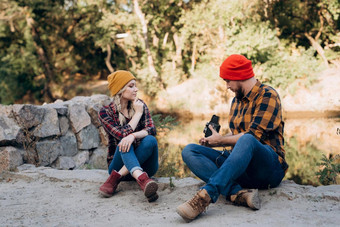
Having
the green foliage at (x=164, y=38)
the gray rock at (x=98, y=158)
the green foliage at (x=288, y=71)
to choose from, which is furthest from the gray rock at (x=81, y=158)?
the green foliage at (x=288, y=71)

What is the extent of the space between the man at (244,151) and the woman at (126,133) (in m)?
0.51

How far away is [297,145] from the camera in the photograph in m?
8.83

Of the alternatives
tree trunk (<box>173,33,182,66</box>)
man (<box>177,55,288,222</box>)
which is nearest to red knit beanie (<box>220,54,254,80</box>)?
man (<box>177,55,288,222</box>)

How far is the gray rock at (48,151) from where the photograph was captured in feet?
17.1

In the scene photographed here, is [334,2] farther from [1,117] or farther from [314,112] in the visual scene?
[1,117]

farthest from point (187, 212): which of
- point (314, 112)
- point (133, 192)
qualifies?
point (314, 112)

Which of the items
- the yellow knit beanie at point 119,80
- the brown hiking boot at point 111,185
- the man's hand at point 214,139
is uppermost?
the yellow knit beanie at point 119,80

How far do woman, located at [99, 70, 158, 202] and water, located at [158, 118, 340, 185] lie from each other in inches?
60.4

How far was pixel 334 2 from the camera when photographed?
16.5m

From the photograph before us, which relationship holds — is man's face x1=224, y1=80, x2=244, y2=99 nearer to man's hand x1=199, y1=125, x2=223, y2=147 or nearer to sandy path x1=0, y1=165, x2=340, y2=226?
man's hand x1=199, y1=125, x2=223, y2=147

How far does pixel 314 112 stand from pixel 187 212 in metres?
12.7

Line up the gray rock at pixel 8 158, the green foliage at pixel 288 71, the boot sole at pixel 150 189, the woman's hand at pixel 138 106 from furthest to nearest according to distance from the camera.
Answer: the green foliage at pixel 288 71, the gray rock at pixel 8 158, the woman's hand at pixel 138 106, the boot sole at pixel 150 189

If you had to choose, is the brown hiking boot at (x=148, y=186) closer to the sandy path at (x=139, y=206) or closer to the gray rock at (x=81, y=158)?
the sandy path at (x=139, y=206)

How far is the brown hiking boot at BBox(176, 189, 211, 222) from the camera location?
2576mm
